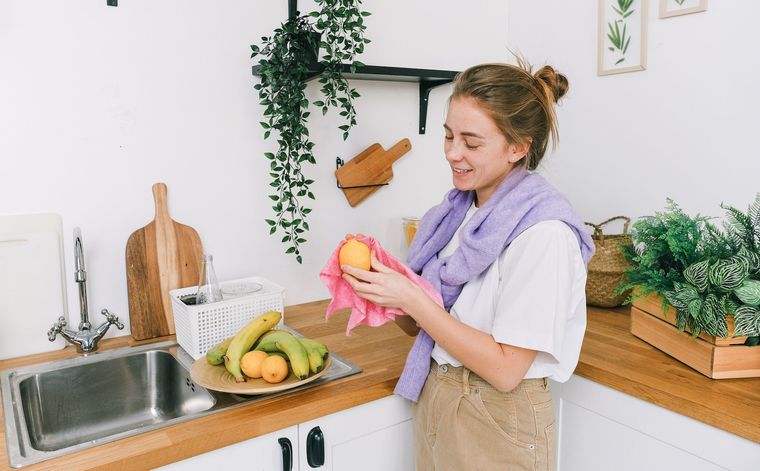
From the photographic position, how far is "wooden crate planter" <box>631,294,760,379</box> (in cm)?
117

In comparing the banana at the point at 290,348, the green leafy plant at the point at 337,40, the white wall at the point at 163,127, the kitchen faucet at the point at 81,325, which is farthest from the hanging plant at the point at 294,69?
the kitchen faucet at the point at 81,325

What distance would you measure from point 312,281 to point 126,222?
580 mm

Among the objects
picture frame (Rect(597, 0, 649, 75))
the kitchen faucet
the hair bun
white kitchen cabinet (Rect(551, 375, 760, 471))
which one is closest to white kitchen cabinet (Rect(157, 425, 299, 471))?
the kitchen faucet

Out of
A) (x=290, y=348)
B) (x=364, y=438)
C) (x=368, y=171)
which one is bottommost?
(x=364, y=438)

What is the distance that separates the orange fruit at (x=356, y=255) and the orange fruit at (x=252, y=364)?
30cm

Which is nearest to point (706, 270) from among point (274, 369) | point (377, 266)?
point (377, 266)

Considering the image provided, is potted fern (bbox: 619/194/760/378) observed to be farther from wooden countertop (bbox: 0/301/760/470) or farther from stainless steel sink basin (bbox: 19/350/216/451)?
stainless steel sink basin (bbox: 19/350/216/451)

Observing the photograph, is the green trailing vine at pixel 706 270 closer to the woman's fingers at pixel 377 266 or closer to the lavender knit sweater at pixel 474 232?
the lavender knit sweater at pixel 474 232

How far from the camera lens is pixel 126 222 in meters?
1.50

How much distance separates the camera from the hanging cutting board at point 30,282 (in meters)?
1.35

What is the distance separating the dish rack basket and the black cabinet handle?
1.19ft

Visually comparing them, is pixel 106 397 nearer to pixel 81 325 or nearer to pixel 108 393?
pixel 108 393

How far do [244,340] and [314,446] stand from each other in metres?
0.27

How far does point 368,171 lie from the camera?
185 centimetres
